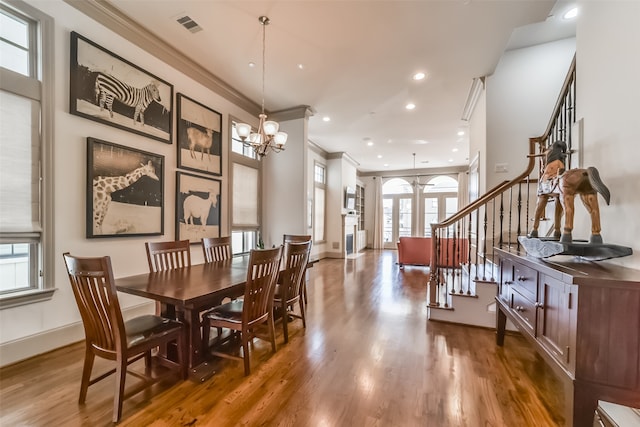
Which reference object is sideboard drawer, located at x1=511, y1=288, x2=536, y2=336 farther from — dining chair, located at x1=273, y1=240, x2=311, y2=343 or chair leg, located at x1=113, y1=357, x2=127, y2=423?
chair leg, located at x1=113, y1=357, x2=127, y2=423

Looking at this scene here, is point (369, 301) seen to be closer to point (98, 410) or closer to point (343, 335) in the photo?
point (343, 335)

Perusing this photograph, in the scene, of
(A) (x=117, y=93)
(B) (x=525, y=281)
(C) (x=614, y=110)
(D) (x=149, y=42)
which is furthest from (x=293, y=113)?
(B) (x=525, y=281)

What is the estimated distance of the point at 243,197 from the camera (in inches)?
189

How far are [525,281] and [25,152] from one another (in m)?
4.13

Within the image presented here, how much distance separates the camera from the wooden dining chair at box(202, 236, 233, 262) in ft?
10.1

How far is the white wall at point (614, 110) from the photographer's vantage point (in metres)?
1.55

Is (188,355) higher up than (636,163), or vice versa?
(636,163)

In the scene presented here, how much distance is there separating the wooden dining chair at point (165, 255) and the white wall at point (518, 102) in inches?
171

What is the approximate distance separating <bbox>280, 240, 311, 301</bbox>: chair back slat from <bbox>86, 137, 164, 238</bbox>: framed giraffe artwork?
1824 millimetres

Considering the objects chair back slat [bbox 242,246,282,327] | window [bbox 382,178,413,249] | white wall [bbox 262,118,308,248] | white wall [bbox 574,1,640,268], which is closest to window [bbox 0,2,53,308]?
chair back slat [bbox 242,246,282,327]

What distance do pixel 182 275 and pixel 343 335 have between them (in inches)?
67.6

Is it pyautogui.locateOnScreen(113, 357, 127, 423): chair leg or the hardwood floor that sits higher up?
pyautogui.locateOnScreen(113, 357, 127, 423): chair leg

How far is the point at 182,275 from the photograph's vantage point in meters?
2.37

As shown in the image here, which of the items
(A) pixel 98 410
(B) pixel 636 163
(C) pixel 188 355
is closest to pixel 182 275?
(C) pixel 188 355
